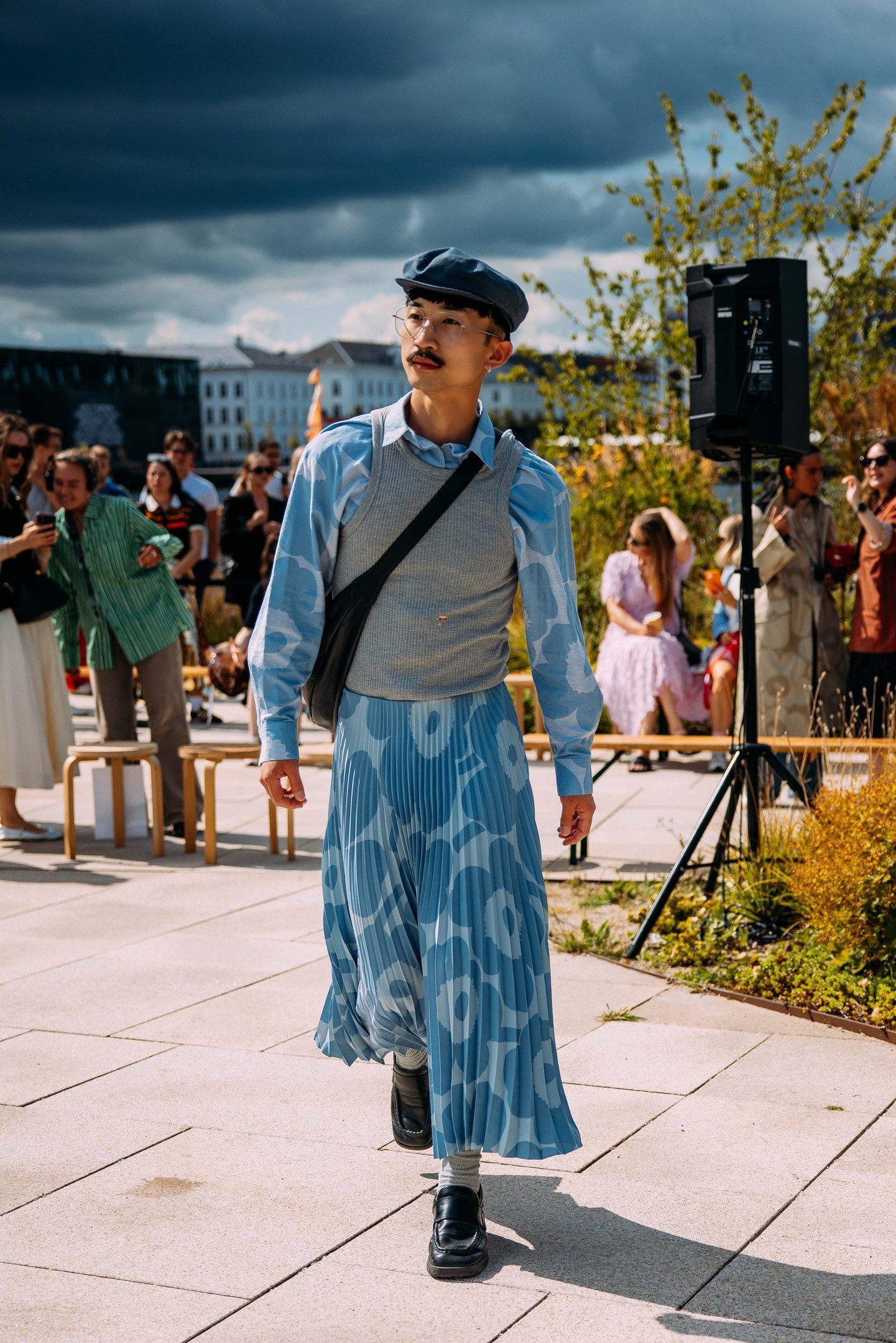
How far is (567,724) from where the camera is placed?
11.7 ft

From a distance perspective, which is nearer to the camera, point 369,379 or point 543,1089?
point 543,1089

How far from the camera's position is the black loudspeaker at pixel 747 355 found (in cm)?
623

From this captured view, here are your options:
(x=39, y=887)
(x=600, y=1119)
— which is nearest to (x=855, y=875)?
(x=600, y=1119)

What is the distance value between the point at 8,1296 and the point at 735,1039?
→ 2.45 meters

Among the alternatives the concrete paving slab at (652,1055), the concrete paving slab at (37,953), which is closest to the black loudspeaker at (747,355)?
the concrete paving slab at (652,1055)

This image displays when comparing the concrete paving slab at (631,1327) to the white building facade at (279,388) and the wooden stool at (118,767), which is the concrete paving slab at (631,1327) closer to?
the wooden stool at (118,767)

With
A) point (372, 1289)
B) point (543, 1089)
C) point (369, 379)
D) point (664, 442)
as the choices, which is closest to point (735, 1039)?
point (543, 1089)

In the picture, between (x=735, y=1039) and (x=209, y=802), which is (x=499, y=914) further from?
(x=209, y=802)

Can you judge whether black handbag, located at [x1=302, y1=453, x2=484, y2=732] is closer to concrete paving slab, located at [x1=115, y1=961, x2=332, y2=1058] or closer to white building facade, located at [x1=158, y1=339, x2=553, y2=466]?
concrete paving slab, located at [x1=115, y1=961, x2=332, y2=1058]

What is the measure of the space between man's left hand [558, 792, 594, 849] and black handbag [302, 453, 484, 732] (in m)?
0.57

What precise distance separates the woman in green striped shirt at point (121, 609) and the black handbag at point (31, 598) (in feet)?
0.81

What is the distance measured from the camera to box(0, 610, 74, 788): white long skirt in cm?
812

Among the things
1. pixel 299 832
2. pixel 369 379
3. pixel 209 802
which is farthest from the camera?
pixel 369 379

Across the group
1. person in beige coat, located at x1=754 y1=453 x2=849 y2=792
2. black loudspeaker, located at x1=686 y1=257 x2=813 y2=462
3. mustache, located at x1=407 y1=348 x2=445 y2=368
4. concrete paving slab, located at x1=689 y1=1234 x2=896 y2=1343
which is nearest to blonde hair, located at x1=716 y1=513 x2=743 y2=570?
person in beige coat, located at x1=754 y1=453 x2=849 y2=792
